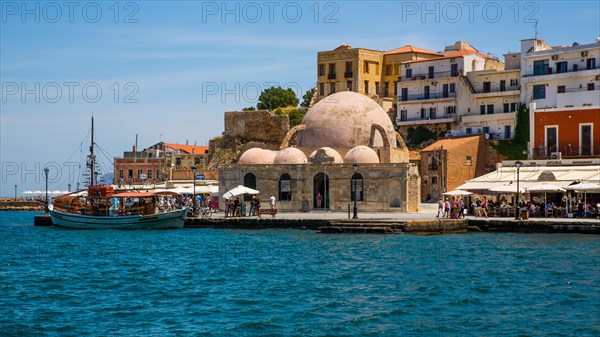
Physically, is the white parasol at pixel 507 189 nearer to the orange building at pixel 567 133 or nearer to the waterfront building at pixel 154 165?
the orange building at pixel 567 133

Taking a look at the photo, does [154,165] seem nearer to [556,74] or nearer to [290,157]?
[290,157]

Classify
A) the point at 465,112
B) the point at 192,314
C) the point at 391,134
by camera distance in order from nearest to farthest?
the point at 192,314 < the point at 391,134 < the point at 465,112

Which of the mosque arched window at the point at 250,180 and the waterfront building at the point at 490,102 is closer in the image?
the mosque arched window at the point at 250,180

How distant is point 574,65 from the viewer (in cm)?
5553

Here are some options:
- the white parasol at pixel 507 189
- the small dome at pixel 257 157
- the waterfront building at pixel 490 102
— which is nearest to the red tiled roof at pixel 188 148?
the waterfront building at pixel 490 102

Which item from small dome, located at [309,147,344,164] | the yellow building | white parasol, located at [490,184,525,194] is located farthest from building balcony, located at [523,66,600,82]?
small dome, located at [309,147,344,164]

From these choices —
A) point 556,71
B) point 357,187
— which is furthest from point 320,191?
point 556,71

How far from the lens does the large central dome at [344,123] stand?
164 ft

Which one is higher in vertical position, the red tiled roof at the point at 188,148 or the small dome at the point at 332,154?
the red tiled roof at the point at 188,148

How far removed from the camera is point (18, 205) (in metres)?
101

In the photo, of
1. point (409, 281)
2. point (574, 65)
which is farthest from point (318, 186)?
point (409, 281)

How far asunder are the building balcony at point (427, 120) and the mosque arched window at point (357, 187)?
65.8 feet

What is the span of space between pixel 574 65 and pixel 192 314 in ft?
139

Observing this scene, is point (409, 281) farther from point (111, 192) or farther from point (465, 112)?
point (465, 112)
